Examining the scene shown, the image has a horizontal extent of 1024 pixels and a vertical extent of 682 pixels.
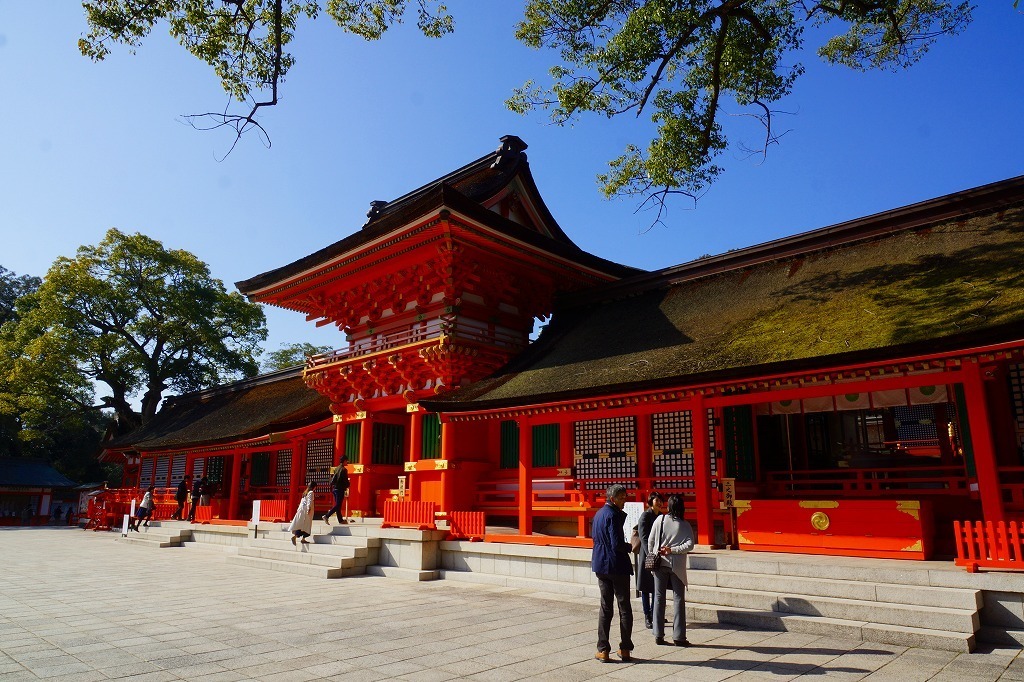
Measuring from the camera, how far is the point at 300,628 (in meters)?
7.74

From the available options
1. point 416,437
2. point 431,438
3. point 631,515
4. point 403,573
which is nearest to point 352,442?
point 416,437

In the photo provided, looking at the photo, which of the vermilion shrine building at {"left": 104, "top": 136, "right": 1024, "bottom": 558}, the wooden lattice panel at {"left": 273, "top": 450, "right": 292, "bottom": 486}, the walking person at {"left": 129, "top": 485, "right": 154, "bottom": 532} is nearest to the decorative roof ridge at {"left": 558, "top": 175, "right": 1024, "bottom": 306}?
the vermilion shrine building at {"left": 104, "top": 136, "right": 1024, "bottom": 558}

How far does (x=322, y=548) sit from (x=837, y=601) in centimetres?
1010

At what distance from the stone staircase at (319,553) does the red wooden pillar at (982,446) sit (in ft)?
33.6

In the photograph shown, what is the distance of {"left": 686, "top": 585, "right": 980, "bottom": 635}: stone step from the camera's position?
6652 mm

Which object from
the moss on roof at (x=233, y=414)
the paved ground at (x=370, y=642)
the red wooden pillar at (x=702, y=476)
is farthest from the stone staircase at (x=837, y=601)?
the moss on roof at (x=233, y=414)

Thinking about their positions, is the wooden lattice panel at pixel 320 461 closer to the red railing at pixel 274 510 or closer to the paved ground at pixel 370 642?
the red railing at pixel 274 510

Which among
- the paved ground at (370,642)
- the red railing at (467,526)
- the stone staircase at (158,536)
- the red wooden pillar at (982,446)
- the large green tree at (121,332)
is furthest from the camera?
the large green tree at (121,332)

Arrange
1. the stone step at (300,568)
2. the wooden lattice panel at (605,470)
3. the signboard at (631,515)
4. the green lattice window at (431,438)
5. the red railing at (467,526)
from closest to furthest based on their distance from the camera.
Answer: the signboard at (631,515) → the stone step at (300,568) → the red railing at (467,526) → the wooden lattice panel at (605,470) → the green lattice window at (431,438)

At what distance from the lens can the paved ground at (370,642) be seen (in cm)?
582

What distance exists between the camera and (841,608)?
291 inches

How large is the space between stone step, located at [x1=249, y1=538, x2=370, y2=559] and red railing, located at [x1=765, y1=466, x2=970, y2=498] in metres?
8.10

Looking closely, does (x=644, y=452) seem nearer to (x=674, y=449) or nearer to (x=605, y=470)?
(x=674, y=449)

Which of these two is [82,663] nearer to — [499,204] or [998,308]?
[998,308]
